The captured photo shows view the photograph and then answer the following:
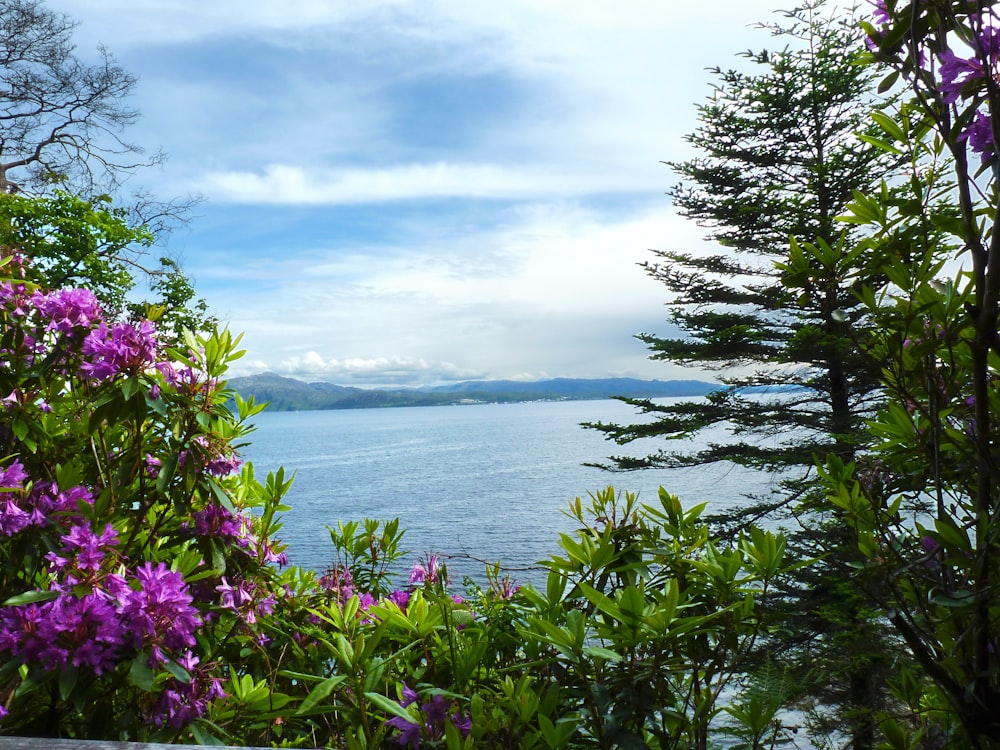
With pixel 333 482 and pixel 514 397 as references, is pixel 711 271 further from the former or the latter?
pixel 514 397

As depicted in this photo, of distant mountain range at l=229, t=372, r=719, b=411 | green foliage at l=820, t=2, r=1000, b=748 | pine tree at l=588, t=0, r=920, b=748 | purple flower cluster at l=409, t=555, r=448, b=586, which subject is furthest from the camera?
distant mountain range at l=229, t=372, r=719, b=411

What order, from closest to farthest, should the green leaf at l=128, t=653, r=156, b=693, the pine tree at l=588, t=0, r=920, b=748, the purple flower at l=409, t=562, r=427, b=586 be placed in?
1. the green leaf at l=128, t=653, r=156, b=693
2. the purple flower at l=409, t=562, r=427, b=586
3. the pine tree at l=588, t=0, r=920, b=748

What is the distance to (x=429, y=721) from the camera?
1.02m

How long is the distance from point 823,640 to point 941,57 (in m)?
11.9

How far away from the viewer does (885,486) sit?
1135 mm

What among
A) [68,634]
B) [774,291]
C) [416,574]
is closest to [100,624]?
[68,634]

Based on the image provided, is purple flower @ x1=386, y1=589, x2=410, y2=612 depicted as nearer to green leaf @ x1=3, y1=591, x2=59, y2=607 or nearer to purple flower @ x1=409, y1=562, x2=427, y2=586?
purple flower @ x1=409, y1=562, x2=427, y2=586

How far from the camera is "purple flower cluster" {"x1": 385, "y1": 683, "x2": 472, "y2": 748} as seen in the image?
1.00 m

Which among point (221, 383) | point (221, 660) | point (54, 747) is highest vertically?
point (221, 383)

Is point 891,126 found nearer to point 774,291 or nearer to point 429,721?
point 429,721

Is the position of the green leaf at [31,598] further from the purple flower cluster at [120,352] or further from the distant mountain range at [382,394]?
the distant mountain range at [382,394]

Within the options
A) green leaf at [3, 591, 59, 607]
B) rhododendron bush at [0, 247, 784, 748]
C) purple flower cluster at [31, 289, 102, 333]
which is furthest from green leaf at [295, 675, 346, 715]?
purple flower cluster at [31, 289, 102, 333]

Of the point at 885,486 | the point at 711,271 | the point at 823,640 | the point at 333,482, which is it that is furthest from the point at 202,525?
the point at 333,482

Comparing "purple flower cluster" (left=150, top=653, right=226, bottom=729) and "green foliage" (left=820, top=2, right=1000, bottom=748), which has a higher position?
"green foliage" (left=820, top=2, right=1000, bottom=748)
